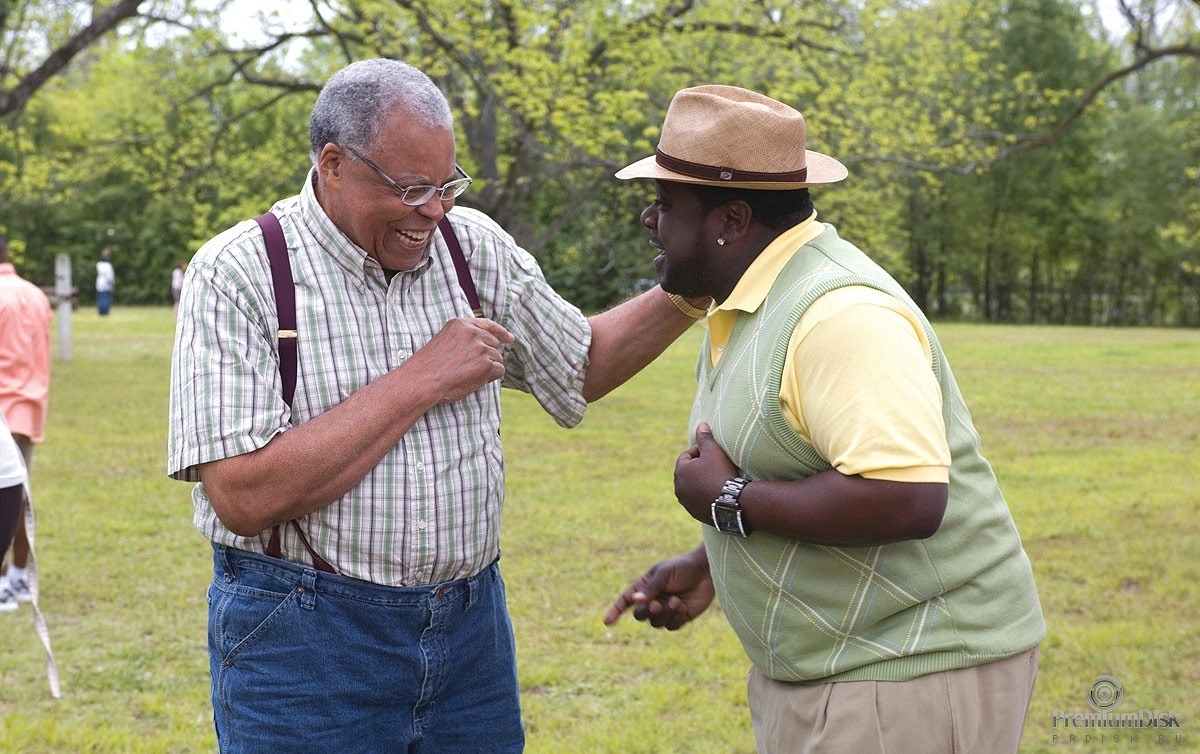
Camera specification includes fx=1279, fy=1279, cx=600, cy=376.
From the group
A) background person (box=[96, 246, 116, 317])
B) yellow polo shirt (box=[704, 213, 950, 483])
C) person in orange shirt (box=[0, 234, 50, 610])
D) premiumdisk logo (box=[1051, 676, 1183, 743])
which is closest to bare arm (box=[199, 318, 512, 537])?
yellow polo shirt (box=[704, 213, 950, 483])

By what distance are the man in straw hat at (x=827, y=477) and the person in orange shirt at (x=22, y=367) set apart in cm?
548

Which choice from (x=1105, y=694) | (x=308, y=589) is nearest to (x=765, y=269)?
(x=308, y=589)

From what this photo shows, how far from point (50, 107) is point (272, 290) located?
44.1m

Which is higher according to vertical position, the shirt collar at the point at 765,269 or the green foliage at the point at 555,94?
the green foliage at the point at 555,94

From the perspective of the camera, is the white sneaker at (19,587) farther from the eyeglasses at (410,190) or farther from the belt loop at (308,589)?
the eyeglasses at (410,190)

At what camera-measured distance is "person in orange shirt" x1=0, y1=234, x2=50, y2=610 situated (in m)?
7.00

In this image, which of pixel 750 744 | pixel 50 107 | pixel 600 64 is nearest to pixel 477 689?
pixel 750 744

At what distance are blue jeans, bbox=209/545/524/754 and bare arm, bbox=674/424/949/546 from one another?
0.67 meters

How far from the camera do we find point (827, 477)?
2.16 metres

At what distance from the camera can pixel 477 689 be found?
9.12 feet

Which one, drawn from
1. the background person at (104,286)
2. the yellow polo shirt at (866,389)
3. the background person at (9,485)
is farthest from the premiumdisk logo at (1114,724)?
the background person at (104,286)

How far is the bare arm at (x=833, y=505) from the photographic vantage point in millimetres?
2102

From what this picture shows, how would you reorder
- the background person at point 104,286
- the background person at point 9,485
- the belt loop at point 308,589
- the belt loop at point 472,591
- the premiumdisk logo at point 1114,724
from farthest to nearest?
the background person at point 104,286, the background person at point 9,485, the premiumdisk logo at point 1114,724, the belt loop at point 472,591, the belt loop at point 308,589

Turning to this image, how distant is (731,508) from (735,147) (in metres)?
0.67
